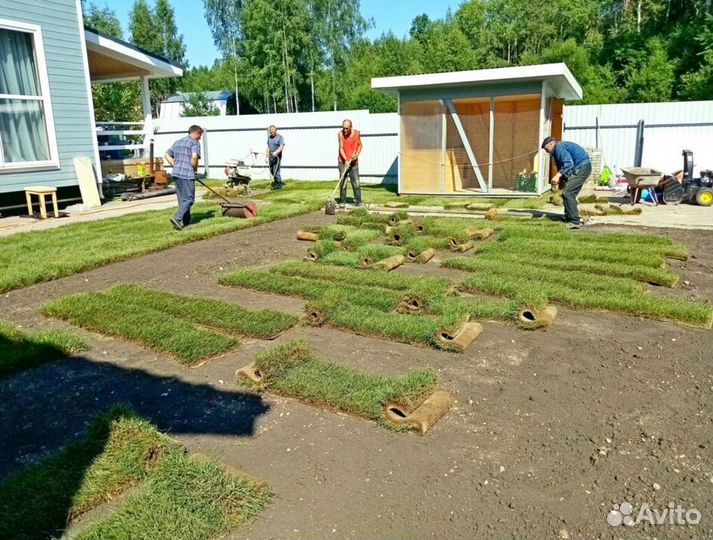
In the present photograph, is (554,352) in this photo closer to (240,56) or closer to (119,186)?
(119,186)

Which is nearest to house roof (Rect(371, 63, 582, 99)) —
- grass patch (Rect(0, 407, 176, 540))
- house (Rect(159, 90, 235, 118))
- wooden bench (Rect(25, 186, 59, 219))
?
wooden bench (Rect(25, 186, 59, 219))

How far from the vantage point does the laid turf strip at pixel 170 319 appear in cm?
487

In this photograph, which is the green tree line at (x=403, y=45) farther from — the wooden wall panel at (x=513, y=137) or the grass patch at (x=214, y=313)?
the grass patch at (x=214, y=313)

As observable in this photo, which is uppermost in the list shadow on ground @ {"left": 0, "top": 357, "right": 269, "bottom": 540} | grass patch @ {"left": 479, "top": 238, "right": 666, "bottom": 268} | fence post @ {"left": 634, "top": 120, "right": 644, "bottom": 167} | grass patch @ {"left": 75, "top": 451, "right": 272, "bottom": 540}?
fence post @ {"left": 634, "top": 120, "right": 644, "bottom": 167}

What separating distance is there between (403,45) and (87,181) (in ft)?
152

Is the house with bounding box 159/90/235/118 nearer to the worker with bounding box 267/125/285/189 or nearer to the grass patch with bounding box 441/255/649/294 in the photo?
the worker with bounding box 267/125/285/189

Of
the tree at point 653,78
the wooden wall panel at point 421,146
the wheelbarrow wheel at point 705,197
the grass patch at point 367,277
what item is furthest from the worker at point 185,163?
the tree at point 653,78

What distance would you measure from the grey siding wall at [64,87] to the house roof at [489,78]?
278 inches

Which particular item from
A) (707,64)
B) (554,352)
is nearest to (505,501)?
(554,352)

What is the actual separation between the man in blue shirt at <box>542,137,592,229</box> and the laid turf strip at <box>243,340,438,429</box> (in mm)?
6563

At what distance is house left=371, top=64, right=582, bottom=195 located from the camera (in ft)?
46.7

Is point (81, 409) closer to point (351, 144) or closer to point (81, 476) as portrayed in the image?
point (81, 476)

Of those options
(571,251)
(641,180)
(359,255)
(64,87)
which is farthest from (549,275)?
(64,87)

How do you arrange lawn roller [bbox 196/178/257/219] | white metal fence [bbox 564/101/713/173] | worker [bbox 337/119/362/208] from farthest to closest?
white metal fence [bbox 564/101/713/173], worker [bbox 337/119/362/208], lawn roller [bbox 196/178/257/219]
